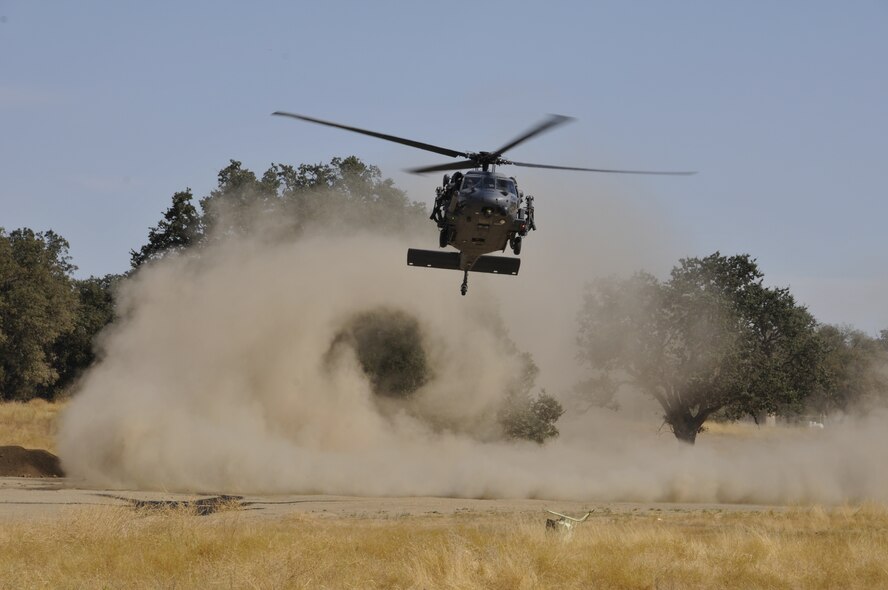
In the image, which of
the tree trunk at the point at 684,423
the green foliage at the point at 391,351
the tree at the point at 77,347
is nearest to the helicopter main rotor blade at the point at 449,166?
the green foliage at the point at 391,351

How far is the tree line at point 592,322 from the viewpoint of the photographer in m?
47.1

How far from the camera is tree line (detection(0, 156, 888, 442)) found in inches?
1855

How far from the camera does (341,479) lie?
Answer: 35.3 metres

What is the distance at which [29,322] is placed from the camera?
6091 centimetres

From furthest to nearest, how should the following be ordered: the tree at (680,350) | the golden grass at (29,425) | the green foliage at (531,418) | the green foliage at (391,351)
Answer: the tree at (680,350), the golden grass at (29,425), the green foliage at (531,418), the green foliage at (391,351)

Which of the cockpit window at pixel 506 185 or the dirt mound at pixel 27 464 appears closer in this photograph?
the cockpit window at pixel 506 185

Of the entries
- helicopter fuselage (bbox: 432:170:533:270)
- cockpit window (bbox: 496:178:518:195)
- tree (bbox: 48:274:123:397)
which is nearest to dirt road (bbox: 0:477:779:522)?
helicopter fuselage (bbox: 432:170:533:270)

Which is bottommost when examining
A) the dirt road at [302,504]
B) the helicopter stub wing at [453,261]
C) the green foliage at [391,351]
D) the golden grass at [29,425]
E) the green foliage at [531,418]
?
the dirt road at [302,504]

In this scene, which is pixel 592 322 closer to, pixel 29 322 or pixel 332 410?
pixel 332 410

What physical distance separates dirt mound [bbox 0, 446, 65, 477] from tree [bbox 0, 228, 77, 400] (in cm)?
2063

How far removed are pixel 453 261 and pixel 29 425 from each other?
3218 cm

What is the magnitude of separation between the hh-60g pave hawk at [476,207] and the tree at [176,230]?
27439 millimetres

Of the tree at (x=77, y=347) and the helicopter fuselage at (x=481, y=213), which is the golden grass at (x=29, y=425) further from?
the helicopter fuselage at (x=481, y=213)

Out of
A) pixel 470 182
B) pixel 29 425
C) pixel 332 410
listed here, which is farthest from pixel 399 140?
pixel 29 425
